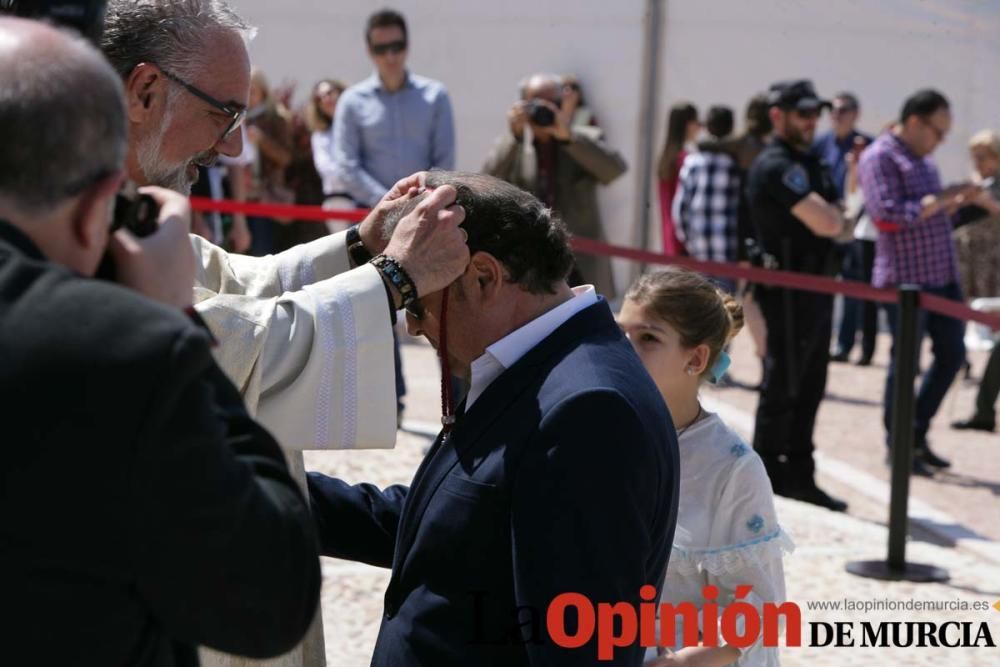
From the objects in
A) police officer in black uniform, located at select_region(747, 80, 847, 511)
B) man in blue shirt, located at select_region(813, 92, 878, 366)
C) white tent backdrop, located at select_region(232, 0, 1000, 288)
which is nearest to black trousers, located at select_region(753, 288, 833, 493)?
police officer in black uniform, located at select_region(747, 80, 847, 511)

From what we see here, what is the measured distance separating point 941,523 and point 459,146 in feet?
20.2

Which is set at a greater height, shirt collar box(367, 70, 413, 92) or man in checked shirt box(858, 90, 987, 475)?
shirt collar box(367, 70, 413, 92)

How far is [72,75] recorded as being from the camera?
143cm

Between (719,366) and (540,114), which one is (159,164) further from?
(540,114)

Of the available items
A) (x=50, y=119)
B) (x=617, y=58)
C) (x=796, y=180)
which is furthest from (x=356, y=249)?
(x=617, y=58)

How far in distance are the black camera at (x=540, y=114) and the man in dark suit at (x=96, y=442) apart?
6787 mm

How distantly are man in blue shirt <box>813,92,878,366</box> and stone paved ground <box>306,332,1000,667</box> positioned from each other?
5.44 ft

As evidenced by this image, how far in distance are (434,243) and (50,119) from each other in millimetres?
1021

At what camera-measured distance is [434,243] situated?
2377 millimetres

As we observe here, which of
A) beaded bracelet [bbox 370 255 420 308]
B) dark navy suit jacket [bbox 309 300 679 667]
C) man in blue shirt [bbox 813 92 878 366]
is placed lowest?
man in blue shirt [bbox 813 92 878 366]

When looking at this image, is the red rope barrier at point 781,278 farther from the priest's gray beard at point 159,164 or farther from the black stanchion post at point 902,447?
the priest's gray beard at point 159,164

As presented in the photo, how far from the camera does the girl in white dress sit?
2957 mm

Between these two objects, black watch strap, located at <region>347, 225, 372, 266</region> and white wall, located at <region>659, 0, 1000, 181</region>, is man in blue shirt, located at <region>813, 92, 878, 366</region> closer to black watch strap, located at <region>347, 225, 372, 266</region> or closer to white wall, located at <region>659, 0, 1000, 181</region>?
white wall, located at <region>659, 0, 1000, 181</region>

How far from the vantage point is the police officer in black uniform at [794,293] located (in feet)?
23.4
